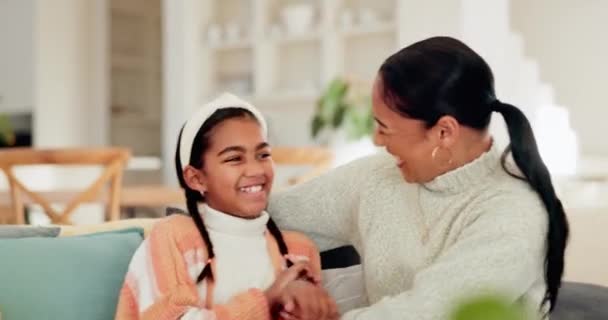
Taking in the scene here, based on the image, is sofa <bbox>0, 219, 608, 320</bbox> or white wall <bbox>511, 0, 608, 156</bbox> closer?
sofa <bbox>0, 219, 608, 320</bbox>

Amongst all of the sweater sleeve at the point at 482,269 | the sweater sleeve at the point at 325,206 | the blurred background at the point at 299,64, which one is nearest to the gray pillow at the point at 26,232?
the sweater sleeve at the point at 325,206

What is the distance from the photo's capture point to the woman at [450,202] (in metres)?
1.25

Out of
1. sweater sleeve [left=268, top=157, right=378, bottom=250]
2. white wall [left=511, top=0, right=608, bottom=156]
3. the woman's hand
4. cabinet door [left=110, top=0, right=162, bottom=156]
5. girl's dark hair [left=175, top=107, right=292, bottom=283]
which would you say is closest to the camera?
the woman's hand

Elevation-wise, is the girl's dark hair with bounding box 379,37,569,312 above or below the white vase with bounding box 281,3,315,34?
above

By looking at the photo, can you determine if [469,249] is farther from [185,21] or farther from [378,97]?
[185,21]

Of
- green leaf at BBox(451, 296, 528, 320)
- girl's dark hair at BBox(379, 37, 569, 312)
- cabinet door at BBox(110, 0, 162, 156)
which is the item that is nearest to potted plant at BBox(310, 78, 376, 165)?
girl's dark hair at BBox(379, 37, 569, 312)

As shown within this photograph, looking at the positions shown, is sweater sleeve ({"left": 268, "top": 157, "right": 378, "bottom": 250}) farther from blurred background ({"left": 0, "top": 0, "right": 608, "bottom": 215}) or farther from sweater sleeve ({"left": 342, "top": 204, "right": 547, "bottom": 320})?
blurred background ({"left": 0, "top": 0, "right": 608, "bottom": 215})

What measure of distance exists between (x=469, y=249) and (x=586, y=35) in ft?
15.4

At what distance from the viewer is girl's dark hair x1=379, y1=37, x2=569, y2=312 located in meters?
1.29

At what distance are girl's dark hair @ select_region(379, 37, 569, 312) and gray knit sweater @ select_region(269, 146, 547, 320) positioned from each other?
0.02m

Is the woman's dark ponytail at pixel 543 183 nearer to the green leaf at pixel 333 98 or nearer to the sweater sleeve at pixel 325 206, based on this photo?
the sweater sleeve at pixel 325 206

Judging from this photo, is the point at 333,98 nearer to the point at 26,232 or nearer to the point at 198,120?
the point at 26,232

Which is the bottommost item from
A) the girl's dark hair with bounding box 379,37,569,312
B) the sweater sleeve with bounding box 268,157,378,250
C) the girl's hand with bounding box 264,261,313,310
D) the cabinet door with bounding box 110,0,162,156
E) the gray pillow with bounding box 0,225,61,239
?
the cabinet door with bounding box 110,0,162,156

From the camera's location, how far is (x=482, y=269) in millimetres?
1233
